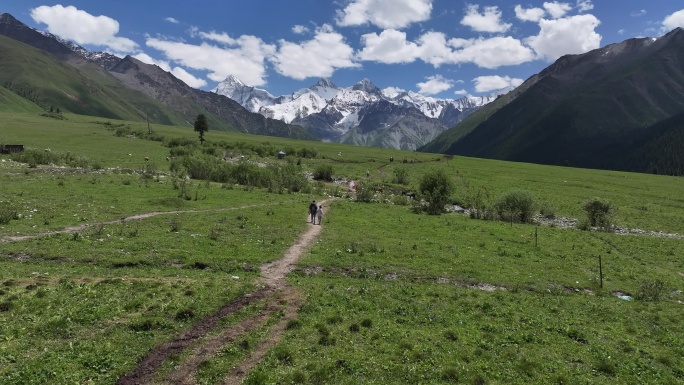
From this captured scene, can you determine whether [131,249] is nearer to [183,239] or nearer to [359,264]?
[183,239]

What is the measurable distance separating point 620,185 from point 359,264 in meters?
106

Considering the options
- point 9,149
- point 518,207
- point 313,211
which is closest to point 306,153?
point 9,149

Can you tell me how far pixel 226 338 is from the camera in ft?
54.0

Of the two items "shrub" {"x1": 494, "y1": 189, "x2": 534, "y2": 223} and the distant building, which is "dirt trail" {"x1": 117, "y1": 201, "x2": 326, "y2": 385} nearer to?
"shrub" {"x1": 494, "y1": 189, "x2": 534, "y2": 223}

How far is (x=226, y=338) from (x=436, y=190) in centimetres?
5032

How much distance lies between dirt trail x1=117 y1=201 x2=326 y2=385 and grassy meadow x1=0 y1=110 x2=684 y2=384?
0.38m

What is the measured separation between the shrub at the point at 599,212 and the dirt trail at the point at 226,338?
182ft

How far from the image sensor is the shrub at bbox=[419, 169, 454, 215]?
205 ft

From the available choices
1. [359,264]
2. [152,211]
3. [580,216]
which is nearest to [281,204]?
[152,211]

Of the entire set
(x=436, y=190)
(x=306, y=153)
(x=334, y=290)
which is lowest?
(x=334, y=290)

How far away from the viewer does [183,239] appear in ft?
103

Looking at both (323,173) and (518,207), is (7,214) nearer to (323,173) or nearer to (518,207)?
(518,207)

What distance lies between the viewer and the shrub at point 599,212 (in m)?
60.4

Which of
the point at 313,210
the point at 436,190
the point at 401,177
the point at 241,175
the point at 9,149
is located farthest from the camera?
the point at 401,177
